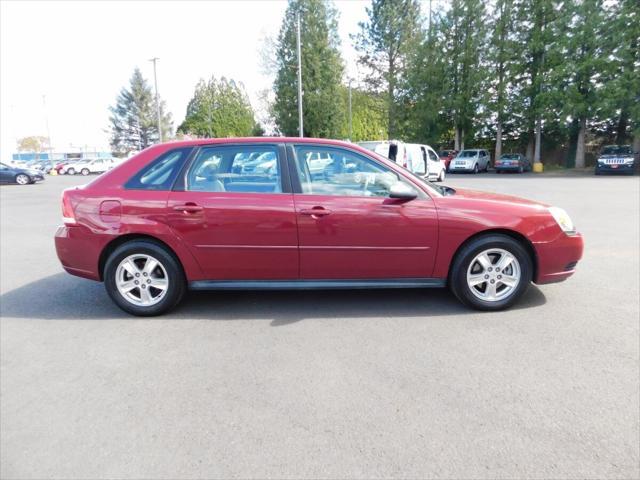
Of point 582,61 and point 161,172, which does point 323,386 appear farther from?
point 582,61

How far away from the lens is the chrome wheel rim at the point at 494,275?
4.19 meters

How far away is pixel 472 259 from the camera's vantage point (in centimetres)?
416

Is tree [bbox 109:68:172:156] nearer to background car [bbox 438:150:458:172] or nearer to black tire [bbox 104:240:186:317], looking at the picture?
background car [bbox 438:150:458:172]

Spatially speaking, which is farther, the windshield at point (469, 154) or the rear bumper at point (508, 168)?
the windshield at point (469, 154)

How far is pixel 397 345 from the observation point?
139 inches

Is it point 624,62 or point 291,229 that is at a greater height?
point 624,62

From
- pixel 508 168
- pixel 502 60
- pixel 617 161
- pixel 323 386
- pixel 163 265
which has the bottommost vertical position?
pixel 323 386

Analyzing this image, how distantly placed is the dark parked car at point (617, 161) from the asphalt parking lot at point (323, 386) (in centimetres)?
2440

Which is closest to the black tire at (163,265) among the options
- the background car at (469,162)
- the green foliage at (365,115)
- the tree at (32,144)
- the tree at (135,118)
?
the background car at (469,162)

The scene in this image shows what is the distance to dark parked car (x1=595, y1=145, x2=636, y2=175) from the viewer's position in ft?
81.1

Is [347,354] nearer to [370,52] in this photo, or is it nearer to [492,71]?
[492,71]

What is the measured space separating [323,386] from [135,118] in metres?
81.1

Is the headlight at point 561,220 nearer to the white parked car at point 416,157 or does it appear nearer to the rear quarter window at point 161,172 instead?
the rear quarter window at point 161,172

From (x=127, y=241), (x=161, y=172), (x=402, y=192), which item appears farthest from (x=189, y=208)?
(x=402, y=192)
